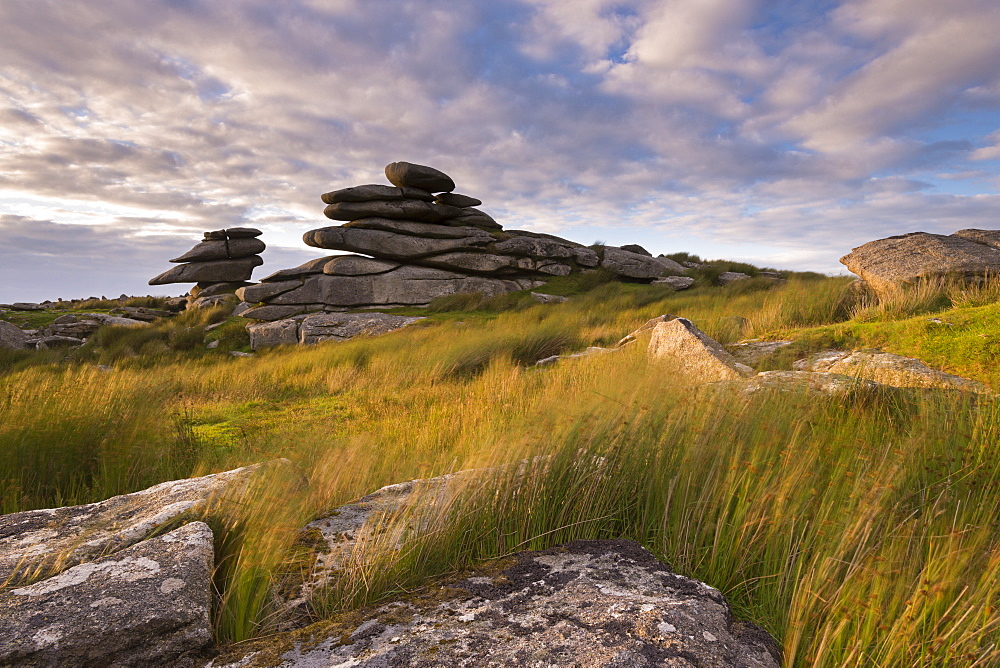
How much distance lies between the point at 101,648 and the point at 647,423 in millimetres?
2699

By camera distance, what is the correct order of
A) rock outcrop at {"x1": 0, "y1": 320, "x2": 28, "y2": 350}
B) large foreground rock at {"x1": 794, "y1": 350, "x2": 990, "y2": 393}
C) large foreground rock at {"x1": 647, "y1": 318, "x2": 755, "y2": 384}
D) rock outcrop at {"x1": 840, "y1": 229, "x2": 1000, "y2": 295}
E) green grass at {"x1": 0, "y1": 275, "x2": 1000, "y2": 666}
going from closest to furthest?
green grass at {"x1": 0, "y1": 275, "x2": 1000, "y2": 666} → large foreground rock at {"x1": 794, "y1": 350, "x2": 990, "y2": 393} → large foreground rock at {"x1": 647, "y1": 318, "x2": 755, "y2": 384} → rock outcrop at {"x1": 840, "y1": 229, "x2": 1000, "y2": 295} → rock outcrop at {"x1": 0, "y1": 320, "x2": 28, "y2": 350}

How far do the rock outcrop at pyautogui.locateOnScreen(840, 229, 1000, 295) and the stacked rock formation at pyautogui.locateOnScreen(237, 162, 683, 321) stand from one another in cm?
1128

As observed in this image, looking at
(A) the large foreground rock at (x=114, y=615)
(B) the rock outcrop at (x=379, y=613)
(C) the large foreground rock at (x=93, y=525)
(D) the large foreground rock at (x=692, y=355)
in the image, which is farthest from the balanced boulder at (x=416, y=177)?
(A) the large foreground rock at (x=114, y=615)

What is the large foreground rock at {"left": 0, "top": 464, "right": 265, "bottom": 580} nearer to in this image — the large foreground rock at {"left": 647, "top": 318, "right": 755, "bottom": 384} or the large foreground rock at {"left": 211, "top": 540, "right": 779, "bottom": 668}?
the large foreground rock at {"left": 211, "top": 540, "right": 779, "bottom": 668}

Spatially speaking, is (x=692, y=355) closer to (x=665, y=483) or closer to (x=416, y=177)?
(x=665, y=483)

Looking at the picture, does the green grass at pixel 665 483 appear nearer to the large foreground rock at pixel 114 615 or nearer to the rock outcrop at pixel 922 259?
the large foreground rock at pixel 114 615

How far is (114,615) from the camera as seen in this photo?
1709 millimetres

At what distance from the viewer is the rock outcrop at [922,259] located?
1054 centimetres

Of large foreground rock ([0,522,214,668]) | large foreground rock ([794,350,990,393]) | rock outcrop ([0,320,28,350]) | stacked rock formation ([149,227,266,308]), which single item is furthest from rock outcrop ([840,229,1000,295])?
stacked rock formation ([149,227,266,308])

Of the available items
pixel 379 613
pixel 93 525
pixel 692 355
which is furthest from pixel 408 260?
pixel 379 613

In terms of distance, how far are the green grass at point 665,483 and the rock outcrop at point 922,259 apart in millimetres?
3704

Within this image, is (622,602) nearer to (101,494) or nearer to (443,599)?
(443,599)

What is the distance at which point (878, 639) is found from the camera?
6.02 feet

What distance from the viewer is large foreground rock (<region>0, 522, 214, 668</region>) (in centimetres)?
162
